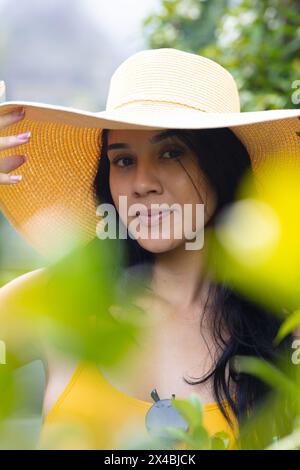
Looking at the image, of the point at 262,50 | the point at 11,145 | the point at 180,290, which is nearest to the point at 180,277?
the point at 180,290

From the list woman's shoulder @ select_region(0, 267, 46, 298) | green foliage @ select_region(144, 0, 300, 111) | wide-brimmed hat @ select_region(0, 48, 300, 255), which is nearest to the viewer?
woman's shoulder @ select_region(0, 267, 46, 298)

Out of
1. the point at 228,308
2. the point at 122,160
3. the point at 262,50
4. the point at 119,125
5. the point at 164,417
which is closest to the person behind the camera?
the point at 164,417

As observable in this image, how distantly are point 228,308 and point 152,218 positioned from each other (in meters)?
0.38

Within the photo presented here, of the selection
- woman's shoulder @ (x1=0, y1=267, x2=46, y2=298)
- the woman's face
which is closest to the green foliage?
the woman's face

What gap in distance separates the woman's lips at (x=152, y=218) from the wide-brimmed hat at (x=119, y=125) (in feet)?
0.49

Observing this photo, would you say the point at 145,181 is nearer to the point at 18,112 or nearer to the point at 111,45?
the point at 18,112

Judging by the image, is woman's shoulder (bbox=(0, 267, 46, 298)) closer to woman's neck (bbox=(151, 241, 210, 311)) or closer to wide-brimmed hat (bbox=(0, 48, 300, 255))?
wide-brimmed hat (bbox=(0, 48, 300, 255))

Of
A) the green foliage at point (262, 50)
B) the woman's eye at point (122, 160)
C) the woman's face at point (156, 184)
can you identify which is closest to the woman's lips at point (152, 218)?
the woman's face at point (156, 184)

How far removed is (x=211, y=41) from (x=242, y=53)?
184 centimetres

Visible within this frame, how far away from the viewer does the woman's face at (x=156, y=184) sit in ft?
4.81

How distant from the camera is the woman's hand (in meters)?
1.14

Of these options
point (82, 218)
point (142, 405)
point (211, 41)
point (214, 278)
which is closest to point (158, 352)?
point (142, 405)

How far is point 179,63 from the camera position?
1606 millimetres

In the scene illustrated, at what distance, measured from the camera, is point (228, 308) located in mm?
1723
